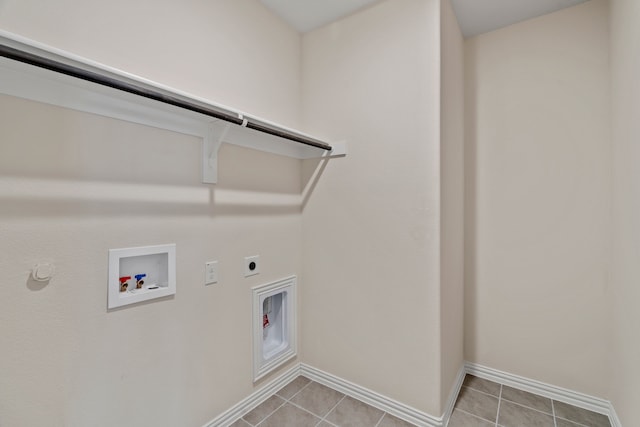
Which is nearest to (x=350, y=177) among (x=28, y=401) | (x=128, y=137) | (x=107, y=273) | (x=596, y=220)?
(x=128, y=137)

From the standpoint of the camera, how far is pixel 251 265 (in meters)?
1.76

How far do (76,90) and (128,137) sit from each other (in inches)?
8.9

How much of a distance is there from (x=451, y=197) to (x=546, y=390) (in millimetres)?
1427

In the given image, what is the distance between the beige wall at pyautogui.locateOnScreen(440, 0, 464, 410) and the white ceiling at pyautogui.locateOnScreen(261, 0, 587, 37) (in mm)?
99

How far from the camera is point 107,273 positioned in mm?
1170

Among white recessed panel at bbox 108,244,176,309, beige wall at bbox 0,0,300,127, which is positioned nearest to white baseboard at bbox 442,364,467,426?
white recessed panel at bbox 108,244,176,309

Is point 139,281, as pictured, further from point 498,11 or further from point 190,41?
point 498,11

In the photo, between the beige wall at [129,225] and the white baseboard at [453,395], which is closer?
the beige wall at [129,225]

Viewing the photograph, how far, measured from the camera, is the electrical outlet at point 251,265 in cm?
173

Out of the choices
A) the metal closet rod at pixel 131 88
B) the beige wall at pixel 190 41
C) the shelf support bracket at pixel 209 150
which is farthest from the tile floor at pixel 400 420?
the beige wall at pixel 190 41

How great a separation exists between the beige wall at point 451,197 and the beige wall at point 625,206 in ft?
2.55

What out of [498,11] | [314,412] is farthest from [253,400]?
[498,11]

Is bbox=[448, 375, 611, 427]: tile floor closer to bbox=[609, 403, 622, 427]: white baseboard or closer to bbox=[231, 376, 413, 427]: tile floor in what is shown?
bbox=[609, 403, 622, 427]: white baseboard

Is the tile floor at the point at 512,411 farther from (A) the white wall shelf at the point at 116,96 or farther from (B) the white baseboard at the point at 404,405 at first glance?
(A) the white wall shelf at the point at 116,96
